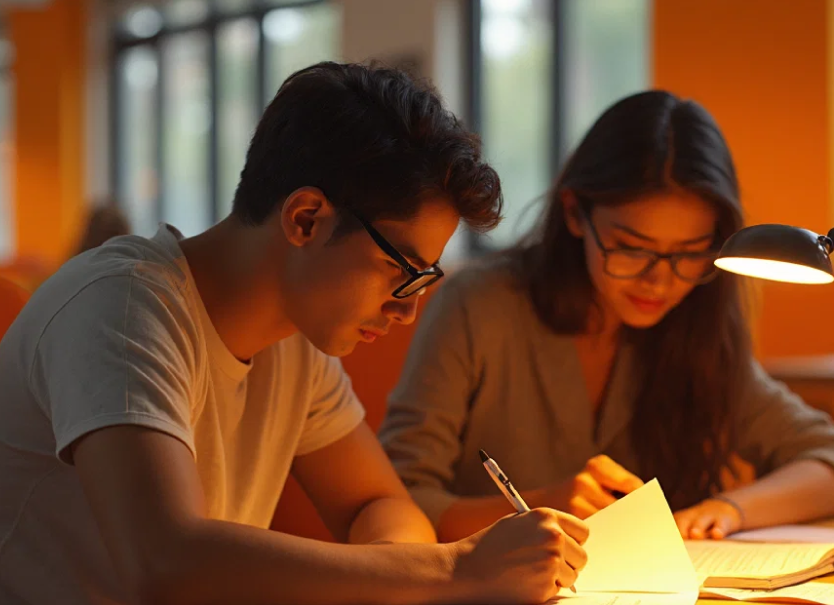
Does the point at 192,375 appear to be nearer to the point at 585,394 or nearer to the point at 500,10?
the point at 585,394

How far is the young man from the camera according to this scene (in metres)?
0.95

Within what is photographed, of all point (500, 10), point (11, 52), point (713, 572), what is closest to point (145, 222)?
point (11, 52)

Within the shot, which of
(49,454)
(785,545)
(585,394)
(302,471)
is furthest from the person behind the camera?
(585,394)

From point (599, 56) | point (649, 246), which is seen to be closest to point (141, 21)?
point (599, 56)

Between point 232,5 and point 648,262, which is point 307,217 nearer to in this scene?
point 648,262

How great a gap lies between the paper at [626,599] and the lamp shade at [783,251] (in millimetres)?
374

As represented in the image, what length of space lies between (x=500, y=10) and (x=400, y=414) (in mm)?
5956

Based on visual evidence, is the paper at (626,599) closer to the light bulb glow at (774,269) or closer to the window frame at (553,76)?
the light bulb glow at (774,269)

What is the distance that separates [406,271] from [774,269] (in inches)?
17.2

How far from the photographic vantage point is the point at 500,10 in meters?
7.18

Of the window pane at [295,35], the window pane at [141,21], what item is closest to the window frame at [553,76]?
the window pane at [295,35]

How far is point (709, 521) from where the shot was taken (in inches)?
57.5

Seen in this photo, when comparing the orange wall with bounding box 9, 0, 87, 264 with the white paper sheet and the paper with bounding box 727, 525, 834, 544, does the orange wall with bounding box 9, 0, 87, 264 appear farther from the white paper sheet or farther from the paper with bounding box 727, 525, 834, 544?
the white paper sheet

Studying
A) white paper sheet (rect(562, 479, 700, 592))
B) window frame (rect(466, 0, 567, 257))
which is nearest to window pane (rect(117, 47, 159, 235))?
window frame (rect(466, 0, 567, 257))
